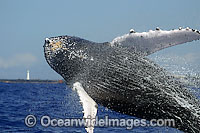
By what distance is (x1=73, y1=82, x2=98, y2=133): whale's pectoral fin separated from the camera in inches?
247

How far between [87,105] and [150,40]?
2.27 meters

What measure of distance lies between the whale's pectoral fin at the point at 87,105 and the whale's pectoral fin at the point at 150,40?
1408 millimetres

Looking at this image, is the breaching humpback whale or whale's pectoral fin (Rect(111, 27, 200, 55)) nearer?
the breaching humpback whale

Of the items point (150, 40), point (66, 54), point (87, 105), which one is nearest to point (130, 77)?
point (87, 105)

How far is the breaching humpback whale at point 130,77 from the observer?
624 centimetres

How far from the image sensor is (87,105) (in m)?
6.41

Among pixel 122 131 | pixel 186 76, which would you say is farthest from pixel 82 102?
pixel 122 131

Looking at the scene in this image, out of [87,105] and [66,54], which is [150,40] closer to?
[66,54]

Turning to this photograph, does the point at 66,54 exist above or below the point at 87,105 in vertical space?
above

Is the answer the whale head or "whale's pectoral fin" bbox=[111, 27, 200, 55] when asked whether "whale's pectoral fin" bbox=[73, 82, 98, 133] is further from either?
"whale's pectoral fin" bbox=[111, 27, 200, 55]

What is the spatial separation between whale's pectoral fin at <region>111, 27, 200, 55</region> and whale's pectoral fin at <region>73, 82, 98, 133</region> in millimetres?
1408

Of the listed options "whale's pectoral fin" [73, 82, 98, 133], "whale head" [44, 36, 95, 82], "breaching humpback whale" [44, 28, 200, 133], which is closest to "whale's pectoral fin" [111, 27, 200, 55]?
"breaching humpback whale" [44, 28, 200, 133]

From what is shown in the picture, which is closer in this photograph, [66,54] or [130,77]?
[130,77]

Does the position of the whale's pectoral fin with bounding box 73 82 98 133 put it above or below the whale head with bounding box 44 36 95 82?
below
